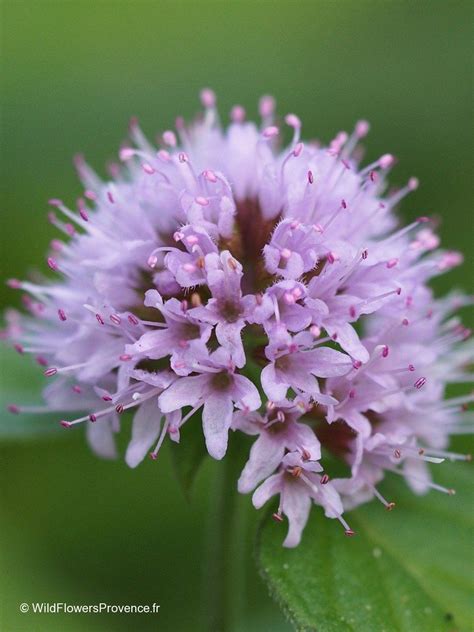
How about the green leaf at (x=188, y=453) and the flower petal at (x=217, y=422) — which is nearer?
the flower petal at (x=217, y=422)

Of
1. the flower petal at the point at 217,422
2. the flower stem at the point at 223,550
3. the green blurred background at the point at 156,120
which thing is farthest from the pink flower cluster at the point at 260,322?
the green blurred background at the point at 156,120

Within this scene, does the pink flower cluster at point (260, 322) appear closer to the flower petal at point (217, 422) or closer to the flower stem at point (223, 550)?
the flower petal at point (217, 422)

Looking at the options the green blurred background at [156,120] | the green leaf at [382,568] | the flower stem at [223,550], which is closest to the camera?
the green leaf at [382,568]

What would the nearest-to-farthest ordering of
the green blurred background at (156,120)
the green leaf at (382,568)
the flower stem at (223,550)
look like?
the green leaf at (382,568) < the flower stem at (223,550) < the green blurred background at (156,120)

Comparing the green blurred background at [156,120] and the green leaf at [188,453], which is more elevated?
the green blurred background at [156,120]

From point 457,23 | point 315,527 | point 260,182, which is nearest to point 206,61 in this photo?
point 457,23

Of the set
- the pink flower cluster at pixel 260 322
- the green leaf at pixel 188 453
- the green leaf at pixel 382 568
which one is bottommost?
the green leaf at pixel 382 568

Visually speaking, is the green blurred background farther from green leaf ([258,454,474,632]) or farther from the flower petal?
the flower petal
